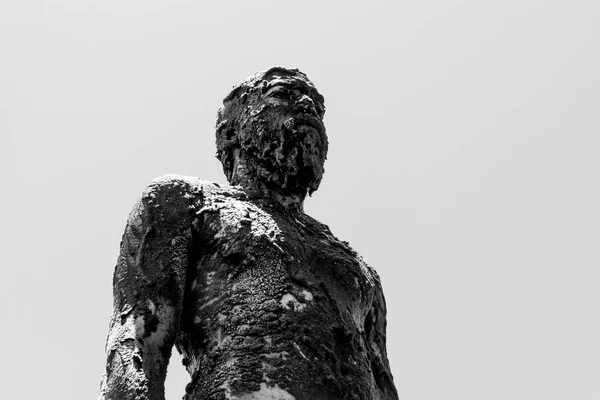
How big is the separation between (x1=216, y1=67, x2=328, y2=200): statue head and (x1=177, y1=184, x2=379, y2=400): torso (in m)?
0.37

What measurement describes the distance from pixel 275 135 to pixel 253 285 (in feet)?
5.42

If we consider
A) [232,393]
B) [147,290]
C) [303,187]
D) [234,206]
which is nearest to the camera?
[232,393]

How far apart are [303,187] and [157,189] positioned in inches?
57.0

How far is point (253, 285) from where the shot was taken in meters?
9.06

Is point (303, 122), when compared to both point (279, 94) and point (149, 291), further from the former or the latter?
point (149, 291)

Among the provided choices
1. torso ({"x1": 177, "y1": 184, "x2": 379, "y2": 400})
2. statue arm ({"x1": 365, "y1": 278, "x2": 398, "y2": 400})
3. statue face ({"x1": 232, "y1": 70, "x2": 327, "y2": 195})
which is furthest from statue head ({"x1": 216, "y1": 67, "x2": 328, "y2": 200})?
statue arm ({"x1": 365, "y1": 278, "x2": 398, "y2": 400})

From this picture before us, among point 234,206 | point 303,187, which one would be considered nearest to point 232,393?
point 234,206

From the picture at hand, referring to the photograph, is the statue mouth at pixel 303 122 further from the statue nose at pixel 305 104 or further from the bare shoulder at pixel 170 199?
the bare shoulder at pixel 170 199

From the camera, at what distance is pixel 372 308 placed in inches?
413

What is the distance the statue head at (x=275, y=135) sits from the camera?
1021 cm

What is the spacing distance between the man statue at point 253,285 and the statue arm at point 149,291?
1 cm

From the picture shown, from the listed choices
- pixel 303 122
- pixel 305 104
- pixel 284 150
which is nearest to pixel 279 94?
pixel 305 104

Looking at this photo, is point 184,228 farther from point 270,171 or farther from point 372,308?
point 372,308

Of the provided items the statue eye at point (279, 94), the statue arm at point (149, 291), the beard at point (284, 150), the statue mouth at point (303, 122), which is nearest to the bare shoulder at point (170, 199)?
the statue arm at point (149, 291)
